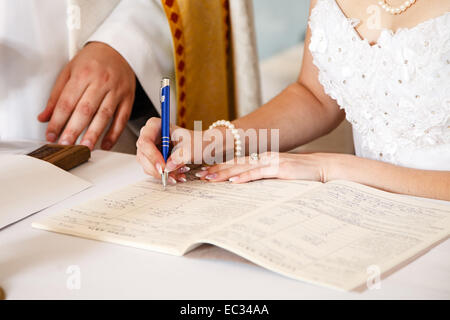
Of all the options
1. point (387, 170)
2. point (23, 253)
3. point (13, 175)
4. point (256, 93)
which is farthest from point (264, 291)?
point (256, 93)

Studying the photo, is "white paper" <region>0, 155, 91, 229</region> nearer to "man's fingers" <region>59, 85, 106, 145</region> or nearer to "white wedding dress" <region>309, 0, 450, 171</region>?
"man's fingers" <region>59, 85, 106, 145</region>

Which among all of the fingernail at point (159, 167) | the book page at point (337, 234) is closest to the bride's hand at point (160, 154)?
the fingernail at point (159, 167)

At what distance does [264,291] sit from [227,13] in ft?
4.38

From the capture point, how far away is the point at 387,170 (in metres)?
1.07

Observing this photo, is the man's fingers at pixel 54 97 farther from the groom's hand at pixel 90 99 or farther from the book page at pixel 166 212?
the book page at pixel 166 212

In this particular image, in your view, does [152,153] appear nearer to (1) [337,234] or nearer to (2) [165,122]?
(2) [165,122]

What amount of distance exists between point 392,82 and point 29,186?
771 millimetres

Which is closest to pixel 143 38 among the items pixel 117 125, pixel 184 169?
pixel 117 125

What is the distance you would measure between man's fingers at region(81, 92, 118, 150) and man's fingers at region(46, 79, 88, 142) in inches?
2.5

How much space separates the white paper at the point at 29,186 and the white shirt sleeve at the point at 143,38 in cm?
57

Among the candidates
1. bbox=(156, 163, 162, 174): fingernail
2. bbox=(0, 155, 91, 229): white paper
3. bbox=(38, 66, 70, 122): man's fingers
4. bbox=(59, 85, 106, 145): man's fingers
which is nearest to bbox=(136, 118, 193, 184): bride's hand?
bbox=(156, 163, 162, 174): fingernail

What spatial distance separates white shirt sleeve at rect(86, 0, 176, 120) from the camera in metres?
1.63

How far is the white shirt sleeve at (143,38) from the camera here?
64.0 inches

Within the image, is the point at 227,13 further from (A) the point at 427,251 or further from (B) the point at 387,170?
(A) the point at 427,251
